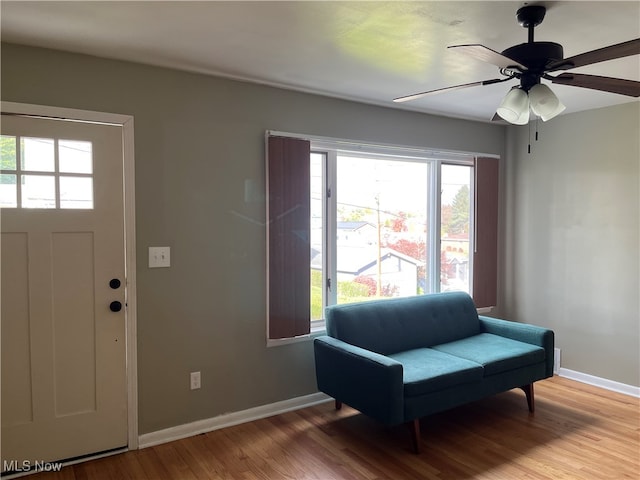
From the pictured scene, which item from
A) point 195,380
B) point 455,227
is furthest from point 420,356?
point 455,227

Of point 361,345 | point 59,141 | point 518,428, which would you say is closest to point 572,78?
point 361,345

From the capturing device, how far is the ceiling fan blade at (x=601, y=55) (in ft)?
5.62

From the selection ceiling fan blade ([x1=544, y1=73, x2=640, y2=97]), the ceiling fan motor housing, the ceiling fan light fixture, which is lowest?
the ceiling fan light fixture

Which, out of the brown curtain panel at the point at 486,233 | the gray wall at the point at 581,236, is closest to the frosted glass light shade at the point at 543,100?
the gray wall at the point at 581,236

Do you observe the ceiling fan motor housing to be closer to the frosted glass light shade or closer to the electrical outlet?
the frosted glass light shade

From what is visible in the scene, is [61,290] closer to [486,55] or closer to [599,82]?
[486,55]

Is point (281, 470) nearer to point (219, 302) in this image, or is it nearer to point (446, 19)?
point (219, 302)

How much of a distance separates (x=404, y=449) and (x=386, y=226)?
187 centimetres

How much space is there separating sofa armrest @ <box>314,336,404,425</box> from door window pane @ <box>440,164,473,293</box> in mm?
1695

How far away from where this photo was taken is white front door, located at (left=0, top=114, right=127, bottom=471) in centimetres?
Answer: 256

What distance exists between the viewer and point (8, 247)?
8.32 ft

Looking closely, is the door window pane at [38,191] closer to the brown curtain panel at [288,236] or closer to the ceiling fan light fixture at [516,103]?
the brown curtain panel at [288,236]

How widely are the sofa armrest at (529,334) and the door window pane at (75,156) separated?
128 inches

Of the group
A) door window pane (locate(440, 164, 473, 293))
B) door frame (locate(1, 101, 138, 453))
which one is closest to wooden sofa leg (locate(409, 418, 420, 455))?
door frame (locate(1, 101, 138, 453))
